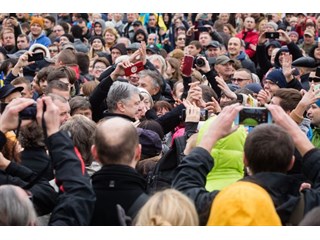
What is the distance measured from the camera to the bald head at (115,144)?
4.29 metres

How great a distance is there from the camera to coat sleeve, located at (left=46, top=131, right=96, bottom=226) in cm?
405

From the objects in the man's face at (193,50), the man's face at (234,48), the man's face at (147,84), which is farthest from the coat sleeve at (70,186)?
the man's face at (234,48)

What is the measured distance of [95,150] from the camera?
4363mm

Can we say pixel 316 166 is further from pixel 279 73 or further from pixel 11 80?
pixel 11 80

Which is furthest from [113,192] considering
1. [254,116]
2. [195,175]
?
[254,116]

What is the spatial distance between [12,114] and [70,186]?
53 cm

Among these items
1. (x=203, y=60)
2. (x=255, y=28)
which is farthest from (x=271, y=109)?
(x=255, y=28)

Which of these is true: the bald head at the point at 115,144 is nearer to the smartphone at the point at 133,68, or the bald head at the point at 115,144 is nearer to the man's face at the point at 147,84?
the smartphone at the point at 133,68

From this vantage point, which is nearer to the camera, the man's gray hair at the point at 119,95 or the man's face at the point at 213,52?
the man's gray hair at the point at 119,95

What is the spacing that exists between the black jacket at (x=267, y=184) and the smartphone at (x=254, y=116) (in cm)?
38

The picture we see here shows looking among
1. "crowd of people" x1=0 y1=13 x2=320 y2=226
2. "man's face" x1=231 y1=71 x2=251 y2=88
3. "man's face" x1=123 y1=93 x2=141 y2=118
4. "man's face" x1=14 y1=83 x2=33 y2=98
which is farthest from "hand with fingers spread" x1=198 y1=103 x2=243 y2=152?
"man's face" x1=231 y1=71 x2=251 y2=88

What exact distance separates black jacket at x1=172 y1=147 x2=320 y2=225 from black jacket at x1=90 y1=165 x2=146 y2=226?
0.74ft

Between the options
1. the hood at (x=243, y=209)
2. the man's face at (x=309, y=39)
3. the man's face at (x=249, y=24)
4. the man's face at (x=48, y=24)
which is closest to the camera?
the hood at (x=243, y=209)
